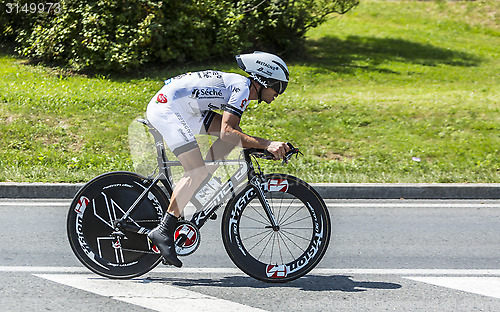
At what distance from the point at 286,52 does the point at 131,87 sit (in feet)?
16.3

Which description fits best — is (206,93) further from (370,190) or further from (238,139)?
(370,190)

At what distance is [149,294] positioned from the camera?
464 centimetres

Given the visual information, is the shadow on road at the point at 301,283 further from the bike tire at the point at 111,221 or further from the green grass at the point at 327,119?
the green grass at the point at 327,119

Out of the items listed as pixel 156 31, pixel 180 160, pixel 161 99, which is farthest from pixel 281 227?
pixel 156 31

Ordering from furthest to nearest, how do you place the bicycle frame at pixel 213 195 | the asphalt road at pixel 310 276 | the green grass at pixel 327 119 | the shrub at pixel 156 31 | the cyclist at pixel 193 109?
the shrub at pixel 156 31
the green grass at pixel 327 119
the bicycle frame at pixel 213 195
the cyclist at pixel 193 109
the asphalt road at pixel 310 276

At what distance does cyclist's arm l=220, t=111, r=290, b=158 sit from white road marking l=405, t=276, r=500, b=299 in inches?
64.3

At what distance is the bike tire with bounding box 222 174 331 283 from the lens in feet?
15.9

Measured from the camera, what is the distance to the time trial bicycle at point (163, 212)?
4832 millimetres

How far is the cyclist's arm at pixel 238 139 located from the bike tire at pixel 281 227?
0.33 metres

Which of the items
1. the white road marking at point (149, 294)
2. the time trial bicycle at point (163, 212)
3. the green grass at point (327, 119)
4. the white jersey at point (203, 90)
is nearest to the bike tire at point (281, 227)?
the time trial bicycle at point (163, 212)

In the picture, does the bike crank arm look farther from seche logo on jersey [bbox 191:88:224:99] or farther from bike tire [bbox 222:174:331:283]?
seche logo on jersey [bbox 191:88:224:99]

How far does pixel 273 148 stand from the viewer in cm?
459

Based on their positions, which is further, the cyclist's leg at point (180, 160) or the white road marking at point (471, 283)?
the white road marking at point (471, 283)

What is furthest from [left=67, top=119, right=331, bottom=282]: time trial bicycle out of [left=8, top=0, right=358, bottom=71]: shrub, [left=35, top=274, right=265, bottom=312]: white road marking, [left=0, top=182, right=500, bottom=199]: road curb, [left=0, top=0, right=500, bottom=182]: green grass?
[left=8, top=0, right=358, bottom=71]: shrub
